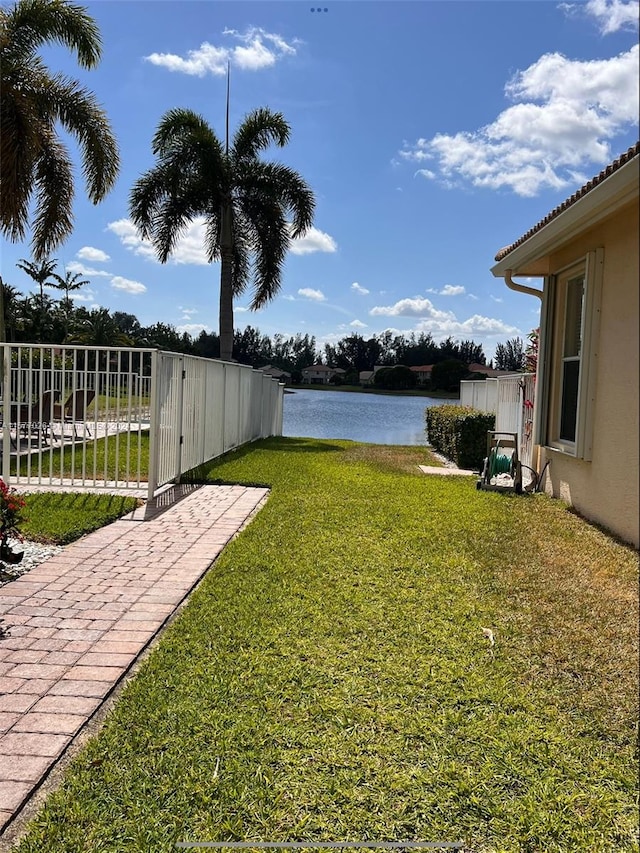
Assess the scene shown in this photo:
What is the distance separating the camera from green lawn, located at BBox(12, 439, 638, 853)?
201 centimetres

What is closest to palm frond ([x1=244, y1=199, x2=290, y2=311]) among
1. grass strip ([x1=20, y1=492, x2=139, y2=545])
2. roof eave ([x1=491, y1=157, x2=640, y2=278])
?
grass strip ([x1=20, y1=492, x2=139, y2=545])

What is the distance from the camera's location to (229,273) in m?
18.8

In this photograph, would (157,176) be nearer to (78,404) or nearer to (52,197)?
(52,197)

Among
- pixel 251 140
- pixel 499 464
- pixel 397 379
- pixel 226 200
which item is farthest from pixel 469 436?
pixel 397 379

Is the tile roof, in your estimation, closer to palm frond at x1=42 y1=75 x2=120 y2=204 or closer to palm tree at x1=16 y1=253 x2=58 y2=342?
palm frond at x1=42 y1=75 x2=120 y2=204

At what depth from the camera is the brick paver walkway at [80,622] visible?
2.58 metres

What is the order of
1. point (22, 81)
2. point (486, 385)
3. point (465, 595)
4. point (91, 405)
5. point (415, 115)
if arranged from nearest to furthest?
point (415, 115) → point (465, 595) → point (91, 405) → point (22, 81) → point (486, 385)

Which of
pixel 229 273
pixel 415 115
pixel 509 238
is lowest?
pixel 509 238

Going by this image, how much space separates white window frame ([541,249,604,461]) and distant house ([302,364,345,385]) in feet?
134

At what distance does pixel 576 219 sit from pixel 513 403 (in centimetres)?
920

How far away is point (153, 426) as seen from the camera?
25.3 ft

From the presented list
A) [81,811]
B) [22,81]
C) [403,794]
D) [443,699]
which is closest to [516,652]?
[443,699]

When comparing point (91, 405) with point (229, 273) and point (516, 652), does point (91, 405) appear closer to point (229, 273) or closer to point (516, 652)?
point (516, 652)

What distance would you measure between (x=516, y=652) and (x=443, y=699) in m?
0.65
